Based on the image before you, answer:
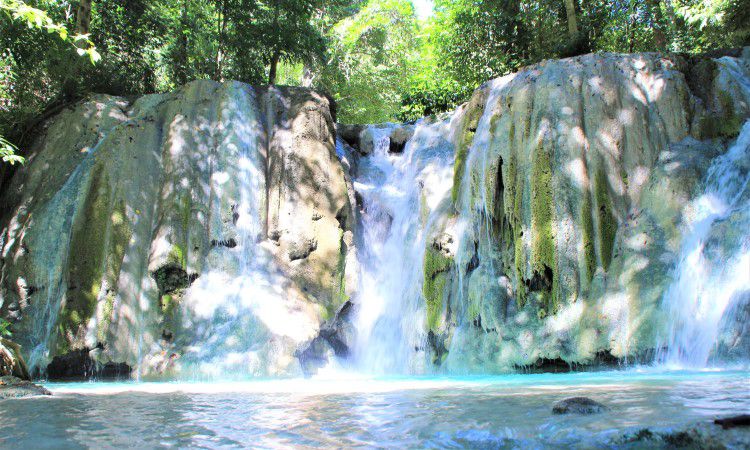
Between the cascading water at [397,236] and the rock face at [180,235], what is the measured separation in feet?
2.62

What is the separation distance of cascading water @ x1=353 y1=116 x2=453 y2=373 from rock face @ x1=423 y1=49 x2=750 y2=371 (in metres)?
0.60

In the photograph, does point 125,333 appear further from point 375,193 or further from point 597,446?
point 597,446

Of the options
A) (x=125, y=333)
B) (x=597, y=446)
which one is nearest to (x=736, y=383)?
(x=597, y=446)

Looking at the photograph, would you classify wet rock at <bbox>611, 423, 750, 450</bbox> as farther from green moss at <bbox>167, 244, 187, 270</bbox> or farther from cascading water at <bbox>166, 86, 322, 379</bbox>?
green moss at <bbox>167, 244, 187, 270</bbox>

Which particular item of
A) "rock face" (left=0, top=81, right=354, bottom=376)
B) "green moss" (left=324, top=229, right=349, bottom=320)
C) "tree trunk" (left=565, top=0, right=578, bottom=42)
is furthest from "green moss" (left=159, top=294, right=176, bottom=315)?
"tree trunk" (left=565, top=0, right=578, bottom=42)

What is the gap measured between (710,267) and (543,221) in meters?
2.57

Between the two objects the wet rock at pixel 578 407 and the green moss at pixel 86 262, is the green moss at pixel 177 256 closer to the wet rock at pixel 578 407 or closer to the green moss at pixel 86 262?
the green moss at pixel 86 262

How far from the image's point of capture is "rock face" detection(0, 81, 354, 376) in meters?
11.1

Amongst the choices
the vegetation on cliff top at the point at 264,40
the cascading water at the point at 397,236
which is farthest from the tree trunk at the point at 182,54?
the cascading water at the point at 397,236

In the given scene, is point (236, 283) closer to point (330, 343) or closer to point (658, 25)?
point (330, 343)

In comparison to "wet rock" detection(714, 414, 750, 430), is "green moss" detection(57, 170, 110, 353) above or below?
above

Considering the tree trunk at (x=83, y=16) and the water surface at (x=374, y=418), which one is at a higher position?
the tree trunk at (x=83, y=16)

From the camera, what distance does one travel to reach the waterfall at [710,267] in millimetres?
8094

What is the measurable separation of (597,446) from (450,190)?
10446mm
